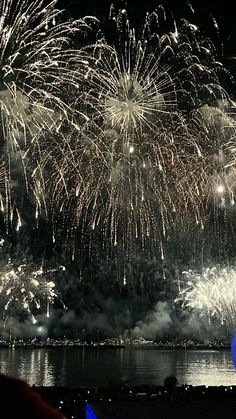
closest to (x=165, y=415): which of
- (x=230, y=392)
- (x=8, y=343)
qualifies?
(x=230, y=392)

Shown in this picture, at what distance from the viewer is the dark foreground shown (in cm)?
1655

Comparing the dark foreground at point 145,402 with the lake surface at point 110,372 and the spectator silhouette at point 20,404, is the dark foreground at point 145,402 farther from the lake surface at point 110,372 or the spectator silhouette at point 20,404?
the spectator silhouette at point 20,404

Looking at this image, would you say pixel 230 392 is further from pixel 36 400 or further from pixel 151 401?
pixel 36 400

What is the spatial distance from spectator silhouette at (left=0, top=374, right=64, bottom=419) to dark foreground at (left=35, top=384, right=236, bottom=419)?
48.1 ft

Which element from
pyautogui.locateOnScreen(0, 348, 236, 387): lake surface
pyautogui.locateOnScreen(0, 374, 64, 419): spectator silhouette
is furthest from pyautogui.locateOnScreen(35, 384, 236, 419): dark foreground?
pyautogui.locateOnScreen(0, 374, 64, 419): spectator silhouette

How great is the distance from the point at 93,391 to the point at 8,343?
181695 millimetres

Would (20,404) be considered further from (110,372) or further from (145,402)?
(110,372)

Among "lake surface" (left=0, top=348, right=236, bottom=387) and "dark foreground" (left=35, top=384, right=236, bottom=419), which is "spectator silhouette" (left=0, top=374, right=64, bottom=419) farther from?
"lake surface" (left=0, top=348, right=236, bottom=387)

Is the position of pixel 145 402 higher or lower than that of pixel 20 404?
lower

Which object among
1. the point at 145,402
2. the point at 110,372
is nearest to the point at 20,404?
the point at 145,402

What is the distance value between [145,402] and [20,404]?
1813 cm

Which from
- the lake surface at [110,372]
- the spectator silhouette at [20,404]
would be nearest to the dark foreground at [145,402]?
the lake surface at [110,372]

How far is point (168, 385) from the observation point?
77.4 ft

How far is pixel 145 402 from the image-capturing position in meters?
18.8
